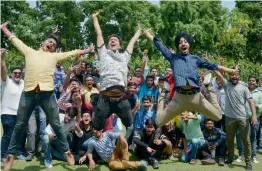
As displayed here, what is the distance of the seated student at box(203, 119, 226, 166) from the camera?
8328mm

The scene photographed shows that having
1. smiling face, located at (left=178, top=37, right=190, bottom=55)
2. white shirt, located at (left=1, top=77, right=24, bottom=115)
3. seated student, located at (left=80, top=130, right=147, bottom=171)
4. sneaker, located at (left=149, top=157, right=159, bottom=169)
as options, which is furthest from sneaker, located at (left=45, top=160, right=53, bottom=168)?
smiling face, located at (left=178, top=37, right=190, bottom=55)

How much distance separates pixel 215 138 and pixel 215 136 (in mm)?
54

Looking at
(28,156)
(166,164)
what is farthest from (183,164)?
(28,156)

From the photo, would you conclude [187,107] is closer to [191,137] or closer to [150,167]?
[150,167]

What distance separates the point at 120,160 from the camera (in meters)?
7.38

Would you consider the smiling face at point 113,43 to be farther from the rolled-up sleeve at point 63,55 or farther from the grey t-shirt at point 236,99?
the grey t-shirt at point 236,99

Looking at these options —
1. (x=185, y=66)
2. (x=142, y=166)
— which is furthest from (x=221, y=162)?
(x=185, y=66)

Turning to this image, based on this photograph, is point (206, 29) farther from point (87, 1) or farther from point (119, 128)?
point (119, 128)

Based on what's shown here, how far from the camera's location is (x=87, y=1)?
3138 centimetres

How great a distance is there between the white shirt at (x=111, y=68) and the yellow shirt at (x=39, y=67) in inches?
24.2

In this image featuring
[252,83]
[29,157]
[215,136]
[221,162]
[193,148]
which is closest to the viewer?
[29,157]

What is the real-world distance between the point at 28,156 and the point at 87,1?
25478 mm

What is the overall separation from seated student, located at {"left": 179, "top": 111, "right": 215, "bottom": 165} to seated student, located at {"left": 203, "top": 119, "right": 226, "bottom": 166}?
28 centimetres

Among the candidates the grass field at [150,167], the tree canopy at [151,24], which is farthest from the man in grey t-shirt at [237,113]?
the tree canopy at [151,24]
